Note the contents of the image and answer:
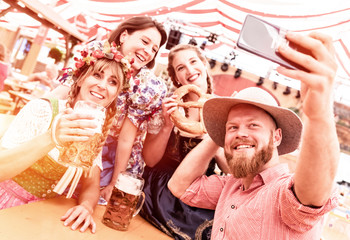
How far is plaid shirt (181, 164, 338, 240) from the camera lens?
84cm

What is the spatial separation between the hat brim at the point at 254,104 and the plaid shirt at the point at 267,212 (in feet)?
0.55

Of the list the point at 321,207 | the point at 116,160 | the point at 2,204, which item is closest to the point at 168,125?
the point at 116,160

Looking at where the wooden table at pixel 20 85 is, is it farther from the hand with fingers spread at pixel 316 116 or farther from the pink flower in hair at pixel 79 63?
the hand with fingers spread at pixel 316 116

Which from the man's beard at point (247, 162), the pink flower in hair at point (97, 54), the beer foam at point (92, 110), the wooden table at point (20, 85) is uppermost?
the pink flower in hair at point (97, 54)

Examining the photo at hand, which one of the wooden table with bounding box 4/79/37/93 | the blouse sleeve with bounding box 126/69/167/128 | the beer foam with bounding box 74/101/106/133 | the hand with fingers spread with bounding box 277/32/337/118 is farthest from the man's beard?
the wooden table with bounding box 4/79/37/93

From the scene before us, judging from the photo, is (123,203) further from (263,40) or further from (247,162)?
(263,40)

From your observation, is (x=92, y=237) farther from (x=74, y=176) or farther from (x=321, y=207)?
(x=321, y=207)

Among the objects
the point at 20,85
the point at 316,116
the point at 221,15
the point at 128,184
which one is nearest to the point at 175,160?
the point at 128,184

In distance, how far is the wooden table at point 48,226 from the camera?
90 cm

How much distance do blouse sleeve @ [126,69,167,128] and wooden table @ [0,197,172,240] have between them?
0.60 m

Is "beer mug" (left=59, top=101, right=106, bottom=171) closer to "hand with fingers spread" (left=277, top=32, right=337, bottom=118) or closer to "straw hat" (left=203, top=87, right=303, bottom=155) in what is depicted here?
"straw hat" (left=203, top=87, right=303, bottom=155)

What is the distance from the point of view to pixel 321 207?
79 cm

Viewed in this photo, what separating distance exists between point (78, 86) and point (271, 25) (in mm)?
906

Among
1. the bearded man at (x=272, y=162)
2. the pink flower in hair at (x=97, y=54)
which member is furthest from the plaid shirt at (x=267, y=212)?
the pink flower in hair at (x=97, y=54)
